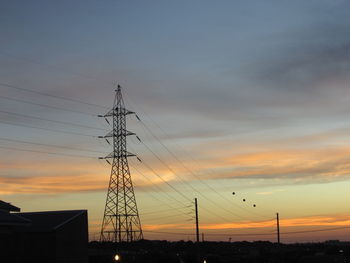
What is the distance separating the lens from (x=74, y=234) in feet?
228

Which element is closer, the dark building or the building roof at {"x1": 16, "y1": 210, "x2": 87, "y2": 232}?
the dark building

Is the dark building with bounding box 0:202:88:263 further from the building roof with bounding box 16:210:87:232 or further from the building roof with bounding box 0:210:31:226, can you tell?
the building roof with bounding box 0:210:31:226

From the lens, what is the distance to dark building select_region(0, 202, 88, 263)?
5600 centimetres

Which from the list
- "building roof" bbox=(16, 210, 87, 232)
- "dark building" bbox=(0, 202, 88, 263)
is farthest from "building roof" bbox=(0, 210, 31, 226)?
"building roof" bbox=(16, 210, 87, 232)

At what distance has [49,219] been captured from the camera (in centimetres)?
6912

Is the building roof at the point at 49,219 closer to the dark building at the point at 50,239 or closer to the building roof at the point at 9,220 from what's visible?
the dark building at the point at 50,239

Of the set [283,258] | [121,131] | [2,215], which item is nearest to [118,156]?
[121,131]

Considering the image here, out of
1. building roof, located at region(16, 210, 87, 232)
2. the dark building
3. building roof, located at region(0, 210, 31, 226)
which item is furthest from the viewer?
building roof, located at region(16, 210, 87, 232)

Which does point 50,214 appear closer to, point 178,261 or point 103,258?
point 103,258

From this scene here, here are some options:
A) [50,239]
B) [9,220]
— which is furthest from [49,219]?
[9,220]

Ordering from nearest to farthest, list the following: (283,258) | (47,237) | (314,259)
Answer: (47,237), (314,259), (283,258)

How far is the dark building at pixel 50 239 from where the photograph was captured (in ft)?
184

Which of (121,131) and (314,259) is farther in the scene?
(314,259)

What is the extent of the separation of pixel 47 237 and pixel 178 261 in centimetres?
4011
